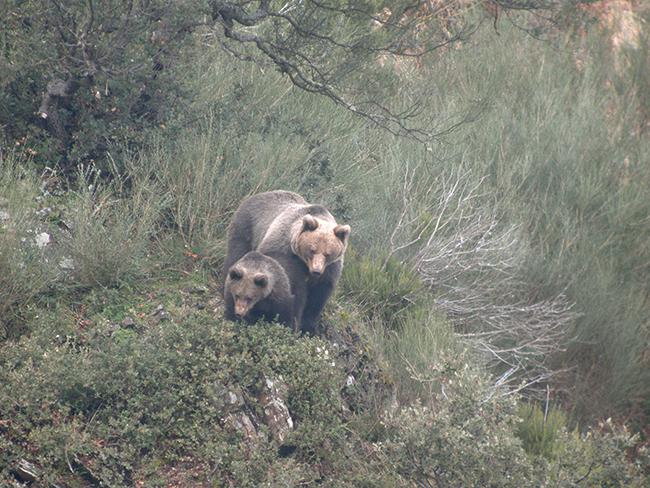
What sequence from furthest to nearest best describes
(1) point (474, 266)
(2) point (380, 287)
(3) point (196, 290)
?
1. (1) point (474, 266)
2. (2) point (380, 287)
3. (3) point (196, 290)

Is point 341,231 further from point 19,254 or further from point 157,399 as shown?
point 19,254

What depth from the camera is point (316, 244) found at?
787 cm

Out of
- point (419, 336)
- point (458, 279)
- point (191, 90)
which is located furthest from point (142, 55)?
point (458, 279)

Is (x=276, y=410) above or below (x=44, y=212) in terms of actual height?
below

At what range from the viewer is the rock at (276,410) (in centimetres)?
717

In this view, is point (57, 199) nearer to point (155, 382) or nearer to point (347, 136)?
point (155, 382)

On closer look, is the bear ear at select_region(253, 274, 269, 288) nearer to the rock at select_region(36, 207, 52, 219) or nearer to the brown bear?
the brown bear

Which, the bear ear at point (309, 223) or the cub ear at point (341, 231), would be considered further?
the cub ear at point (341, 231)

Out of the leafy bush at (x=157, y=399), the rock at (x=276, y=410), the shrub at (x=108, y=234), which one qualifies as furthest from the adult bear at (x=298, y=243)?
the shrub at (x=108, y=234)

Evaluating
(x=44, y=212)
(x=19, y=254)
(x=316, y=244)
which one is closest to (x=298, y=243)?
(x=316, y=244)

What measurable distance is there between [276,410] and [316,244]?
141 cm

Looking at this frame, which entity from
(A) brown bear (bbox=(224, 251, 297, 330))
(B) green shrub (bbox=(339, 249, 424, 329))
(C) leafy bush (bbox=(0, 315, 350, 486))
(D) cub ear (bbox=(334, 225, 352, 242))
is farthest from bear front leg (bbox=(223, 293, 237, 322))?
(B) green shrub (bbox=(339, 249, 424, 329))

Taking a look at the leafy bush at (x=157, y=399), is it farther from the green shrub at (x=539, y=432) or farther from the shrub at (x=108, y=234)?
the green shrub at (x=539, y=432)

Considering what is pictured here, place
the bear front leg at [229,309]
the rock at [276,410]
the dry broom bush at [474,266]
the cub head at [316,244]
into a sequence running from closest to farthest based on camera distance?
the rock at [276,410] → the bear front leg at [229,309] → the cub head at [316,244] → the dry broom bush at [474,266]
